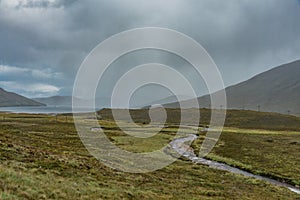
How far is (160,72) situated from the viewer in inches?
3337

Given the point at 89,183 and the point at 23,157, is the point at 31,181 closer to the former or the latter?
the point at 89,183

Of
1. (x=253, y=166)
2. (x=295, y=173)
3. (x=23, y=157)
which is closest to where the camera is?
(x=23, y=157)

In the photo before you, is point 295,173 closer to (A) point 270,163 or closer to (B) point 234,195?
(A) point 270,163

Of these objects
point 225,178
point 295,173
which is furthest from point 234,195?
point 295,173

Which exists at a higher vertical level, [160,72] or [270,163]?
[160,72]

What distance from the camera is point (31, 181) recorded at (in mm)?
19578

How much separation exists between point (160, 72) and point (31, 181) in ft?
220

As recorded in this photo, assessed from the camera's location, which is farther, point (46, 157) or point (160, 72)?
point (160, 72)

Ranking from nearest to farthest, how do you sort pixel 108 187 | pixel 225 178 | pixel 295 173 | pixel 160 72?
pixel 108 187
pixel 225 178
pixel 295 173
pixel 160 72

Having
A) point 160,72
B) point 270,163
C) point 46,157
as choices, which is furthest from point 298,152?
point 46,157

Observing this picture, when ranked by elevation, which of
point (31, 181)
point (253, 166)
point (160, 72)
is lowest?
point (253, 166)

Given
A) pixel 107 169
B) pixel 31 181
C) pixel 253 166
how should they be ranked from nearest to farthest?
pixel 31 181
pixel 107 169
pixel 253 166

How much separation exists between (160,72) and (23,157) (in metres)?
59.6

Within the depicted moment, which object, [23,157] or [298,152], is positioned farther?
[298,152]
